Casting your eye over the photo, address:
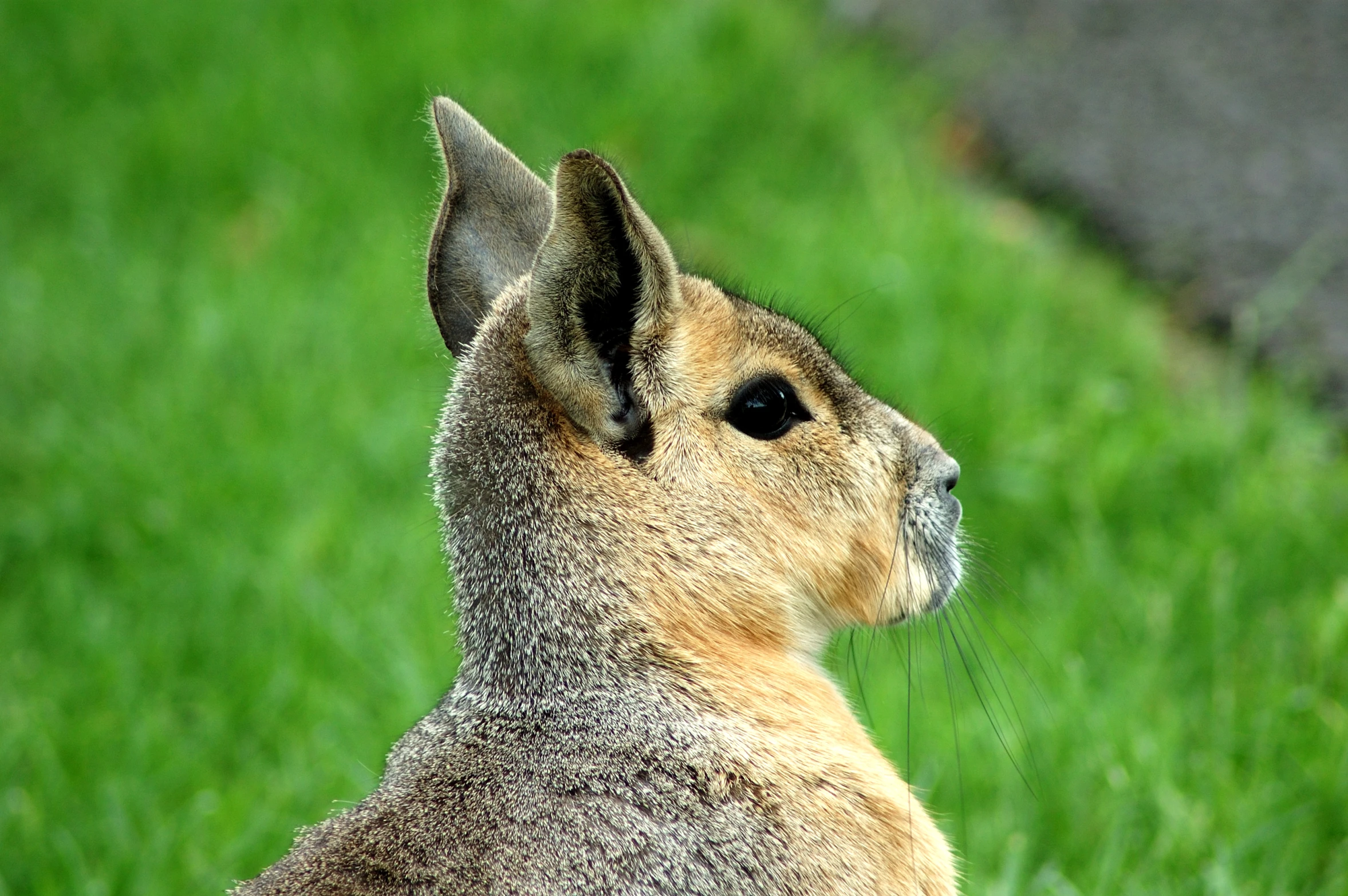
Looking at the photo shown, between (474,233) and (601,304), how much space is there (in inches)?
22.8

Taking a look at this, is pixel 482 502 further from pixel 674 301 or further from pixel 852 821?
pixel 852 821

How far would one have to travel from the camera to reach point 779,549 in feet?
7.38

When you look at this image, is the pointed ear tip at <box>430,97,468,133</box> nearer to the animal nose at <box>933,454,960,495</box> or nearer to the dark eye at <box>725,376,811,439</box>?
the dark eye at <box>725,376,811,439</box>

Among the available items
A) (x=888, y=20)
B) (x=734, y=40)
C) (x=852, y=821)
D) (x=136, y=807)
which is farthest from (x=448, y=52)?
(x=852, y=821)

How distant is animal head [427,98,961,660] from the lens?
2.09 metres

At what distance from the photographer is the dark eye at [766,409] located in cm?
226

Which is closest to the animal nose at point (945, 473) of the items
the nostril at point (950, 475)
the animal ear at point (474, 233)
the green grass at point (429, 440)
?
the nostril at point (950, 475)

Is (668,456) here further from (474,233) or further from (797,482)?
(474,233)

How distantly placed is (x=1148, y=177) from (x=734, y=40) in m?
1.87

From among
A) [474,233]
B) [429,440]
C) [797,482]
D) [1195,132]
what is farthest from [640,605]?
[1195,132]

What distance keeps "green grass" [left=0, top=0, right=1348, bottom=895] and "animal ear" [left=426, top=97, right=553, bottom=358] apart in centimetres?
32

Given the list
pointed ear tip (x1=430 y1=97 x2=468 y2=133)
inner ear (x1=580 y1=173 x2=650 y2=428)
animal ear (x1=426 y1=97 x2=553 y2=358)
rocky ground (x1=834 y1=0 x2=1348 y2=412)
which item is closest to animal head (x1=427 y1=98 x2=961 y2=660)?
inner ear (x1=580 y1=173 x2=650 y2=428)

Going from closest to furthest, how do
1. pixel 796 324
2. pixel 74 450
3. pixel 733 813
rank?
pixel 733 813 < pixel 796 324 < pixel 74 450

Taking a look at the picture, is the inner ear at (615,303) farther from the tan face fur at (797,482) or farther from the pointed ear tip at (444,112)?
the pointed ear tip at (444,112)
